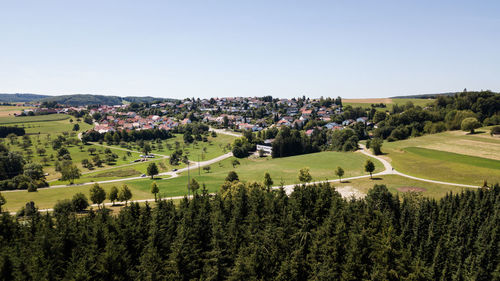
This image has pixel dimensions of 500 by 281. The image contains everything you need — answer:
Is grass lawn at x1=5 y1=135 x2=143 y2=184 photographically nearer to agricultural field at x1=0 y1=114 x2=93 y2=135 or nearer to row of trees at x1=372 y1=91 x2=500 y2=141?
agricultural field at x1=0 y1=114 x2=93 y2=135

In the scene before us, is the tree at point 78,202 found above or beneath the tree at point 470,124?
beneath

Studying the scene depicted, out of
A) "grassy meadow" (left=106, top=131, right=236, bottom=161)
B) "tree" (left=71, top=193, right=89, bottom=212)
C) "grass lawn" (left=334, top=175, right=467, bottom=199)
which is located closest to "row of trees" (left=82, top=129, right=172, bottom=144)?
"grassy meadow" (left=106, top=131, right=236, bottom=161)

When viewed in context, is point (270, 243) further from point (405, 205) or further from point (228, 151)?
point (228, 151)

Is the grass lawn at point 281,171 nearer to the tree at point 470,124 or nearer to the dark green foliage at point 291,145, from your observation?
the dark green foliage at point 291,145

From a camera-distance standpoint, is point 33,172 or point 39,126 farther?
point 39,126

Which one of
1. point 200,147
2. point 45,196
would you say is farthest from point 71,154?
point 45,196

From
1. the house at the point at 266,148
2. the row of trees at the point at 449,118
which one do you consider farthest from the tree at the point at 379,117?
the house at the point at 266,148

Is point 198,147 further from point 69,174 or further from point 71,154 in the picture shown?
point 69,174
